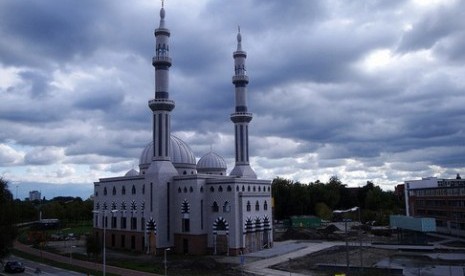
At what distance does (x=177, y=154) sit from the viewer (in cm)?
7175

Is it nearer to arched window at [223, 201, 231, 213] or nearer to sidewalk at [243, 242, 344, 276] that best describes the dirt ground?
sidewalk at [243, 242, 344, 276]

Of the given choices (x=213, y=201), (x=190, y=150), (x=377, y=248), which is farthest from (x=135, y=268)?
(x=377, y=248)

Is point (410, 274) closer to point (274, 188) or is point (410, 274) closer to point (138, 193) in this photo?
point (138, 193)

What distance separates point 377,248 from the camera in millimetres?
68125

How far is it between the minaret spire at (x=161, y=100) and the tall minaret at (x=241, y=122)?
37.5 ft

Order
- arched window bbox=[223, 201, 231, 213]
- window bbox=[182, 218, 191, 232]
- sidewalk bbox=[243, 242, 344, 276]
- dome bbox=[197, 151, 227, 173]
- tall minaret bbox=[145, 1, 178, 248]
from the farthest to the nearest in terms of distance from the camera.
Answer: dome bbox=[197, 151, 227, 173] → tall minaret bbox=[145, 1, 178, 248] → window bbox=[182, 218, 191, 232] → arched window bbox=[223, 201, 231, 213] → sidewalk bbox=[243, 242, 344, 276]

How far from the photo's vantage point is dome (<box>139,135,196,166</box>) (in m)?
71.5

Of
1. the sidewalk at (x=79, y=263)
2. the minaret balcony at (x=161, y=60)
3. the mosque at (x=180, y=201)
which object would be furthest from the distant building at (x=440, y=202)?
the sidewalk at (x=79, y=263)

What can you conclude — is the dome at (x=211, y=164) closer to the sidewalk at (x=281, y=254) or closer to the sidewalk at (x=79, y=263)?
the sidewalk at (x=281, y=254)

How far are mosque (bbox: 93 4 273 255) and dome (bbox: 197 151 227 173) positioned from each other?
5.63m

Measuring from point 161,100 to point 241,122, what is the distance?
13.6 meters

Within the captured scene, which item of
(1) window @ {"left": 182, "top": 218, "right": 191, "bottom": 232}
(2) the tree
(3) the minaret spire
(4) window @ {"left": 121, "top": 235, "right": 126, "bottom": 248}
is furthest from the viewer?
(4) window @ {"left": 121, "top": 235, "right": 126, "bottom": 248}

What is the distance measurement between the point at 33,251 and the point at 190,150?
2722cm

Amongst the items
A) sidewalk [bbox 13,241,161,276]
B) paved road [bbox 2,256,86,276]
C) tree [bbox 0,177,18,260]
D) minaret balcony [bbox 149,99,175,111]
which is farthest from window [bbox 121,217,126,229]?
tree [bbox 0,177,18,260]
